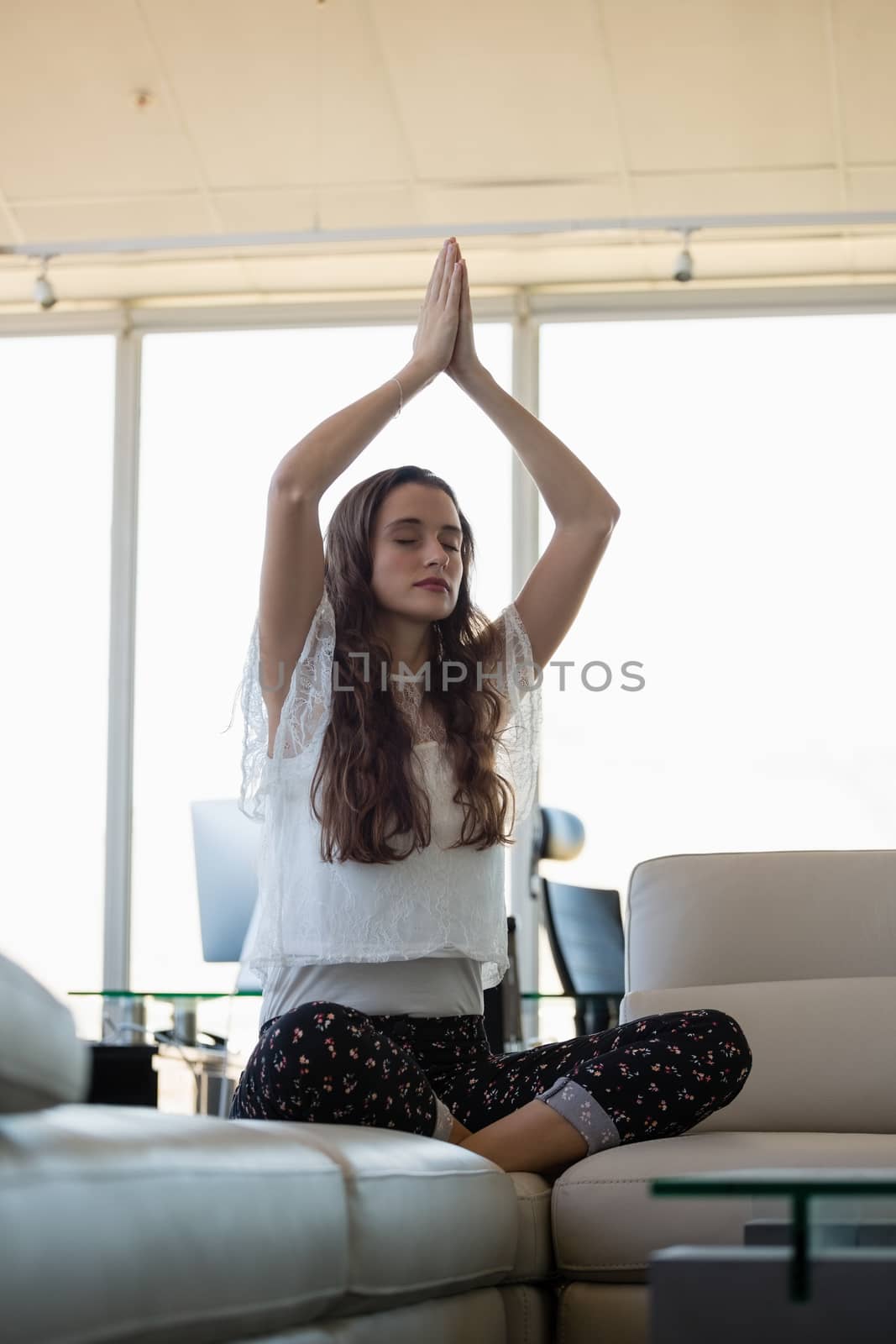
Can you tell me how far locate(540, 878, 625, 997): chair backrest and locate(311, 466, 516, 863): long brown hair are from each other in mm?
1292

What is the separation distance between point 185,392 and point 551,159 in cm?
156

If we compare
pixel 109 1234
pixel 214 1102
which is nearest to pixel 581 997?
Answer: pixel 214 1102

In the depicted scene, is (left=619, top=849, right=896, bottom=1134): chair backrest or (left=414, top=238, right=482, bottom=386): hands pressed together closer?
(left=619, top=849, right=896, bottom=1134): chair backrest

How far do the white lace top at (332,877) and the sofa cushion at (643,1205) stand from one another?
358mm

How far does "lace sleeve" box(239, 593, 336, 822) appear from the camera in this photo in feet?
7.05

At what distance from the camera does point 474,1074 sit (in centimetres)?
198

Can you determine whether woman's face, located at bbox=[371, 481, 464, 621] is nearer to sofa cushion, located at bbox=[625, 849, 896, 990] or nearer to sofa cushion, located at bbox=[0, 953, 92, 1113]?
sofa cushion, located at bbox=[625, 849, 896, 990]

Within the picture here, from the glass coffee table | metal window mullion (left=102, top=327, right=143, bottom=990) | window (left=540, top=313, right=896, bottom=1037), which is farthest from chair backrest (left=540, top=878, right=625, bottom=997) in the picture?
the glass coffee table

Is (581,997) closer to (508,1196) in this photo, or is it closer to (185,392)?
(508,1196)

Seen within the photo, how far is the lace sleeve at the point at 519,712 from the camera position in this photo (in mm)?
2338

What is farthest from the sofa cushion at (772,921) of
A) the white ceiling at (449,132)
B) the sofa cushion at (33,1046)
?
the white ceiling at (449,132)

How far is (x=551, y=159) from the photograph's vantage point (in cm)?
461

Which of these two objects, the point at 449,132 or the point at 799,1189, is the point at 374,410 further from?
the point at 449,132

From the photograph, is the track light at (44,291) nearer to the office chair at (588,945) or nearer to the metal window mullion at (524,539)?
the metal window mullion at (524,539)
